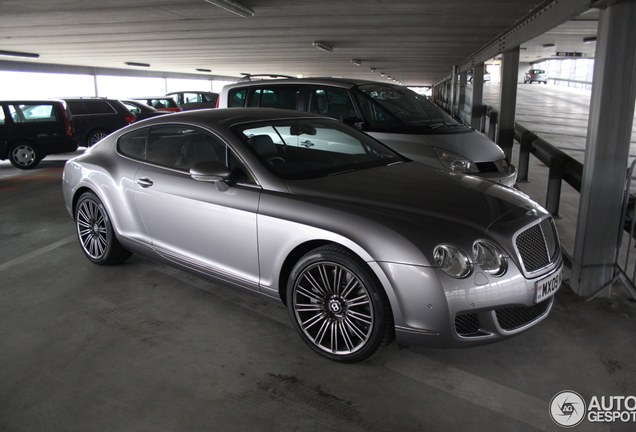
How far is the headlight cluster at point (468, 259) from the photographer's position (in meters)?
2.67

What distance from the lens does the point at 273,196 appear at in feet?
10.7

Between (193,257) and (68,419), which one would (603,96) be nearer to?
(193,257)

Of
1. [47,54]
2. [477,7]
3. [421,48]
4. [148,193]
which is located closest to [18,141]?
[47,54]

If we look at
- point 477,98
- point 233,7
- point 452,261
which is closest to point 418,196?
point 452,261

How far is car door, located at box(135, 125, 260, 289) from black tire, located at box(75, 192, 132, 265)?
2.19 ft

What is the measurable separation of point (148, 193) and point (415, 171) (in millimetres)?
2154

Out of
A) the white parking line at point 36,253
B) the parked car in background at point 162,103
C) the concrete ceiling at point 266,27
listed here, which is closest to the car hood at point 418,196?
the white parking line at point 36,253

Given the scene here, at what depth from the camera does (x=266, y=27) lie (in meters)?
11.3

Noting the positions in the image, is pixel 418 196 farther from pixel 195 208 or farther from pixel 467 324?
pixel 195 208

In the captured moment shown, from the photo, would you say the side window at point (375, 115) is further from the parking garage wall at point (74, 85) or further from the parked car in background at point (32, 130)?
the parking garage wall at point (74, 85)

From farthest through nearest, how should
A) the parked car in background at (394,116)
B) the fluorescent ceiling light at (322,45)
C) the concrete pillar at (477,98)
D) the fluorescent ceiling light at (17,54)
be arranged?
the fluorescent ceiling light at (17,54), the concrete pillar at (477,98), the fluorescent ceiling light at (322,45), the parked car in background at (394,116)

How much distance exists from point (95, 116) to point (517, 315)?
13.8 m
